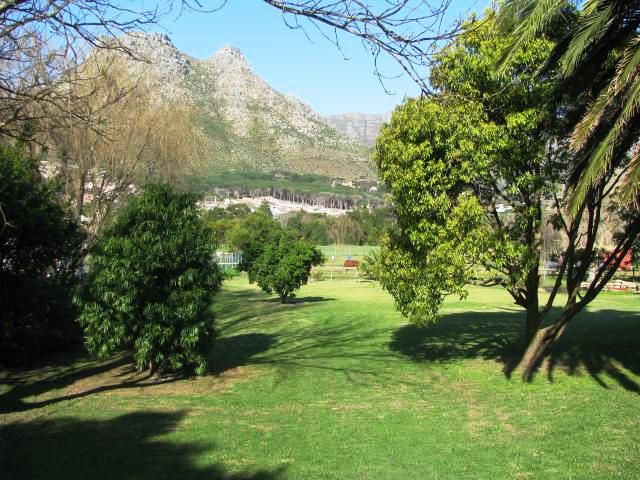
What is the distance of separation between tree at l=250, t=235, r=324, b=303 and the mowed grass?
1061cm

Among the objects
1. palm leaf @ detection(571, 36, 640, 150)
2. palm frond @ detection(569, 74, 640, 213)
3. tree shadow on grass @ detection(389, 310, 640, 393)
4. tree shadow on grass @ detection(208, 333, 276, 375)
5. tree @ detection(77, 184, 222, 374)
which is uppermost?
palm leaf @ detection(571, 36, 640, 150)

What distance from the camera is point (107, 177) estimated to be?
21469 mm

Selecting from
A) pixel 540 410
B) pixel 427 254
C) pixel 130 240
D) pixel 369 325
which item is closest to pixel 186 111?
pixel 369 325

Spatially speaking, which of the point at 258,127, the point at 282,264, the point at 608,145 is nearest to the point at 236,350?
the point at 608,145

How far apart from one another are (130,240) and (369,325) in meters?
11.4

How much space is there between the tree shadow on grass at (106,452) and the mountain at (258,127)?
478 ft

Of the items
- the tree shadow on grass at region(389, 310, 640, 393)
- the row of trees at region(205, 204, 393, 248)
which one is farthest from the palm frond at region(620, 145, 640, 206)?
the row of trees at region(205, 204, 393, 248)

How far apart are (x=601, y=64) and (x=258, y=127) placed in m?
168

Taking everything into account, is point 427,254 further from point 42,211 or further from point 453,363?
point 42,211

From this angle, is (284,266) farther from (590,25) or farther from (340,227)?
(340,227)

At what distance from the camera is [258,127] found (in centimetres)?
17300

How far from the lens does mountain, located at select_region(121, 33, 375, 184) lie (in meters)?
164

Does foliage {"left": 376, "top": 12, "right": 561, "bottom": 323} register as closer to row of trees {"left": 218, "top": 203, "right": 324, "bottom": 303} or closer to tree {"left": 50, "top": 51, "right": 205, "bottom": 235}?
tree {"left": 50, "top": 51, "right": 205, "bottom": 235}

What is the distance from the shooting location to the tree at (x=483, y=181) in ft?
36.0
